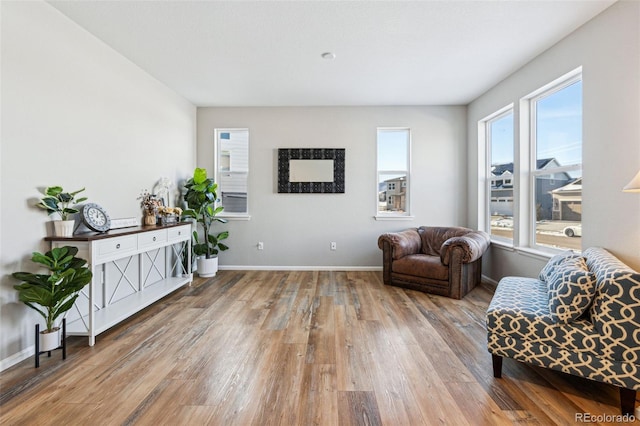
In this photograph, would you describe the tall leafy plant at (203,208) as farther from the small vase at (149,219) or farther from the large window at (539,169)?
the large window at (539,169)

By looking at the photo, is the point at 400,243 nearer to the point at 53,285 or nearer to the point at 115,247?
the point at 115,247

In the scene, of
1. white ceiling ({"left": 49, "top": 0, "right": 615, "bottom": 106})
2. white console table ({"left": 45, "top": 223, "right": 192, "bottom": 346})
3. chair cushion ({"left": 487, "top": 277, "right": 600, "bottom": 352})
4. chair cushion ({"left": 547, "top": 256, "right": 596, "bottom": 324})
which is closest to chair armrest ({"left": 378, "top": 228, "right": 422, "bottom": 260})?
chair cushion ({"left": 487, "top": 277, "right": 600, "bottom": 352})

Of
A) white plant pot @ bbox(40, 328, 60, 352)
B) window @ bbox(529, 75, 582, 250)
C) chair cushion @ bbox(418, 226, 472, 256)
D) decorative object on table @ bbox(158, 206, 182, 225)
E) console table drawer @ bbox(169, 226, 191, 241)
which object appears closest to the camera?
white plant pot @ bbox(40, 328, 60, 352)

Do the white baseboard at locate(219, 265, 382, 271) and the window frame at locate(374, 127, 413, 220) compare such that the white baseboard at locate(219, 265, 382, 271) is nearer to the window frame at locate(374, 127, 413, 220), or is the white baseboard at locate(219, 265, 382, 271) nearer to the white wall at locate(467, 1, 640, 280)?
the window frame at locate(374, 127, 413, 220)

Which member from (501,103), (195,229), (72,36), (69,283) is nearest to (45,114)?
(72,36)

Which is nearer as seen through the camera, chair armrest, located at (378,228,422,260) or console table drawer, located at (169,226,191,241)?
console table drawer, located at (169,226,191,241)

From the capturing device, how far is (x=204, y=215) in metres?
4.40

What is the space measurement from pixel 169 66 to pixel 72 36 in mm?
945

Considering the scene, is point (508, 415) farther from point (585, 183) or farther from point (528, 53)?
point (528, 53)

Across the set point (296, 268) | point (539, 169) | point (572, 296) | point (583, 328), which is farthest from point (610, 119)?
point (296, 268)

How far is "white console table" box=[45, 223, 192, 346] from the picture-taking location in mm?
2301

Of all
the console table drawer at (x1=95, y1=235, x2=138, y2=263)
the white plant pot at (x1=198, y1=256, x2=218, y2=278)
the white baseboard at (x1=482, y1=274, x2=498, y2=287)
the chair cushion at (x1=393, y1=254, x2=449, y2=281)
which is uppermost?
the console table drawer at (x1=95, y1=235, x2=138, y2=263)

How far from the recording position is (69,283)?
206 centimetres

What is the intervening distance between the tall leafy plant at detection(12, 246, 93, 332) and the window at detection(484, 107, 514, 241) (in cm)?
466
